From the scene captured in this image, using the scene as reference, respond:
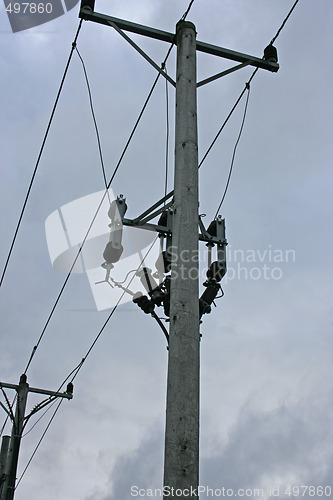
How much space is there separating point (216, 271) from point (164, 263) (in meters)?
0.65

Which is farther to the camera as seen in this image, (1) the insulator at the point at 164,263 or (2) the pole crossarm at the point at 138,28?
(2) the pole crossarm at the point at 138,28

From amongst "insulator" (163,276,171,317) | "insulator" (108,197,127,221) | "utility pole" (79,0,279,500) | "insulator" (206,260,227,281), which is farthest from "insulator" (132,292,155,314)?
"insulator" (108,197,127,221)

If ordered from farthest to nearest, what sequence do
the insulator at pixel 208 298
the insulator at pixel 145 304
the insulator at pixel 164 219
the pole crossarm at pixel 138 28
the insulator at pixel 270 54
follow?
the insulator at pixel 270 54, the pole crossarm at pixel 138 28, the insulator at pixel 164 219, the insulator at pixel 145 304, the insulator at pixel 208 298

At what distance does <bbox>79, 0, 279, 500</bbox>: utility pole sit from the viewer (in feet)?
13.9

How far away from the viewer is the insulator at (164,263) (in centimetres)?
575

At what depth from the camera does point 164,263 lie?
19.0 ft

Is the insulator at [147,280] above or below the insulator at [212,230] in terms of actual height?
below

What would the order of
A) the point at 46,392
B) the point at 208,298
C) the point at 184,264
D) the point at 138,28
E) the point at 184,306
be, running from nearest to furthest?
the point at 184,306 → the point at 184,264 → the point at 208,298 → the point at 138,28 → the point at 46,392

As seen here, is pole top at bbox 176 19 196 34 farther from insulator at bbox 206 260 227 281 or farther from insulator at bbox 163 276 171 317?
insulator at bbox 163 276 171 317

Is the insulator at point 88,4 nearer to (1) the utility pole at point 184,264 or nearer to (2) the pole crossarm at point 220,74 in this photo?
(1) the utility pole at point 184,264

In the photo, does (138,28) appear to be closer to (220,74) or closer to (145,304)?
(220,74)

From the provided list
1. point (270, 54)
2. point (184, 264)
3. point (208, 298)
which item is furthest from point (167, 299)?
point (270, 54)

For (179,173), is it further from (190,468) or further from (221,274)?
(190,468)

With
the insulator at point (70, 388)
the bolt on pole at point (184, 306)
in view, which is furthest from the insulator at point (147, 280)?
the insulator at point (70, 388)
